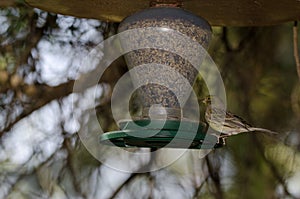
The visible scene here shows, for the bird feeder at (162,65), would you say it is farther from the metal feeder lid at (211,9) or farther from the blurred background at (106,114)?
the blurred background at (106,114)

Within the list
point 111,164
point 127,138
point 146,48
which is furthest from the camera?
point 111,164

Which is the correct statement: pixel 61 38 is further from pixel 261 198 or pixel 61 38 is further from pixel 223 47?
pixel 261 198

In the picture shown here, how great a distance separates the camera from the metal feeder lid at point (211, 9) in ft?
10.7

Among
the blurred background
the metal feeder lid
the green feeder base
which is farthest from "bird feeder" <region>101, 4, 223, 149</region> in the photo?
the blurred background

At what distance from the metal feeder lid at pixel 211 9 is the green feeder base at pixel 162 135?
544 millimetres

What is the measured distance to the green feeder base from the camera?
289 cm

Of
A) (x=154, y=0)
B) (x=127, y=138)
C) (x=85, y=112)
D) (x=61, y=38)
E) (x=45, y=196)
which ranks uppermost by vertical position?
(x=154, y=0)

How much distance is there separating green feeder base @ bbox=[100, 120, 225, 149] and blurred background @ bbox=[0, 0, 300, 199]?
1.56 metres

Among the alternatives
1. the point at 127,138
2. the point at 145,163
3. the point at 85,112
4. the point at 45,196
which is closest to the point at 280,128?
the point at 145,163

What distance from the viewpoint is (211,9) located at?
337 cm

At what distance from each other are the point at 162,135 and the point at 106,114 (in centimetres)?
185

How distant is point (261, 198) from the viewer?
450 cm

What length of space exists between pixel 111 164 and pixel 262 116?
0.93 m

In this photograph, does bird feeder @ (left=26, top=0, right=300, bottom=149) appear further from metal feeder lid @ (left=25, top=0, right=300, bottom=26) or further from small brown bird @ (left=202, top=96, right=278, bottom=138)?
small brown bird @ (left=202, top=96, right=278, bottom=138)
